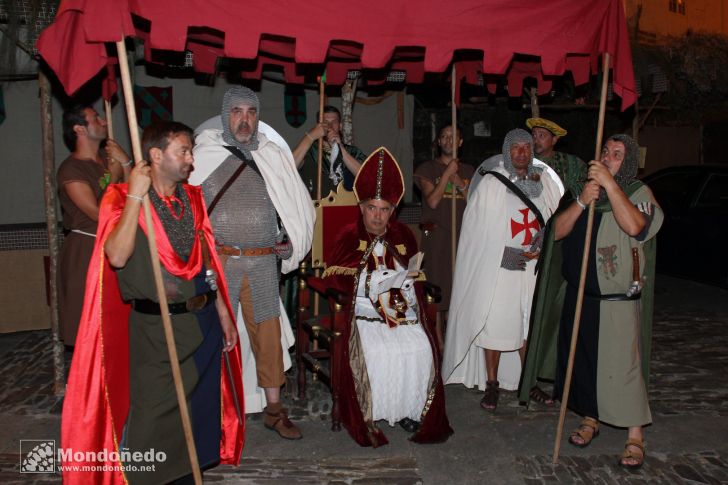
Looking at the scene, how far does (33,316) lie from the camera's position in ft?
22.7

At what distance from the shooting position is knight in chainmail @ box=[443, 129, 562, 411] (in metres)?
4.88

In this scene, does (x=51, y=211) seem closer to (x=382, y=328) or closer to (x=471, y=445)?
(x=382, y=328)

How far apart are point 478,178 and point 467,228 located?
412 mm

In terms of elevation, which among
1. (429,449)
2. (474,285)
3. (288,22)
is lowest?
(429,449)

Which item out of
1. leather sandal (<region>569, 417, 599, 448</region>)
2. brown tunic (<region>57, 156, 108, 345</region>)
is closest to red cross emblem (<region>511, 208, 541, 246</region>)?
leather sandal (<region>569, 417, 599, 448</region>)

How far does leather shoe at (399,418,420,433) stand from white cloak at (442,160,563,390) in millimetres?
765

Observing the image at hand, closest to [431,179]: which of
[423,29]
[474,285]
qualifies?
[474,285]

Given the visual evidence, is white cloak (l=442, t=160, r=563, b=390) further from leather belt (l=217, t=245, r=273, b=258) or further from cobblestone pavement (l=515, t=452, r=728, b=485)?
leather belt (l=217, t=245, r=273, b=258)

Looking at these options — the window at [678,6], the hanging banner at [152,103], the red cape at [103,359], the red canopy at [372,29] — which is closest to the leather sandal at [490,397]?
the red canopy at [372,29]

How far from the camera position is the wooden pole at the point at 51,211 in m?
4.97

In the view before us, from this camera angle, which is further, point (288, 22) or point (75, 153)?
point (75, 153)

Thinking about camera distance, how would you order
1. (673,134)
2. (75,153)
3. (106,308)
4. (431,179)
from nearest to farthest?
1. (106,308)
2. (75,153)
3. (431,179)
4. (673,134)

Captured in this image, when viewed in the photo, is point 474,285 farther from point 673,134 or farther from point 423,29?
point 673,134

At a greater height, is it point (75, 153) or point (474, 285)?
point (75, 153)
